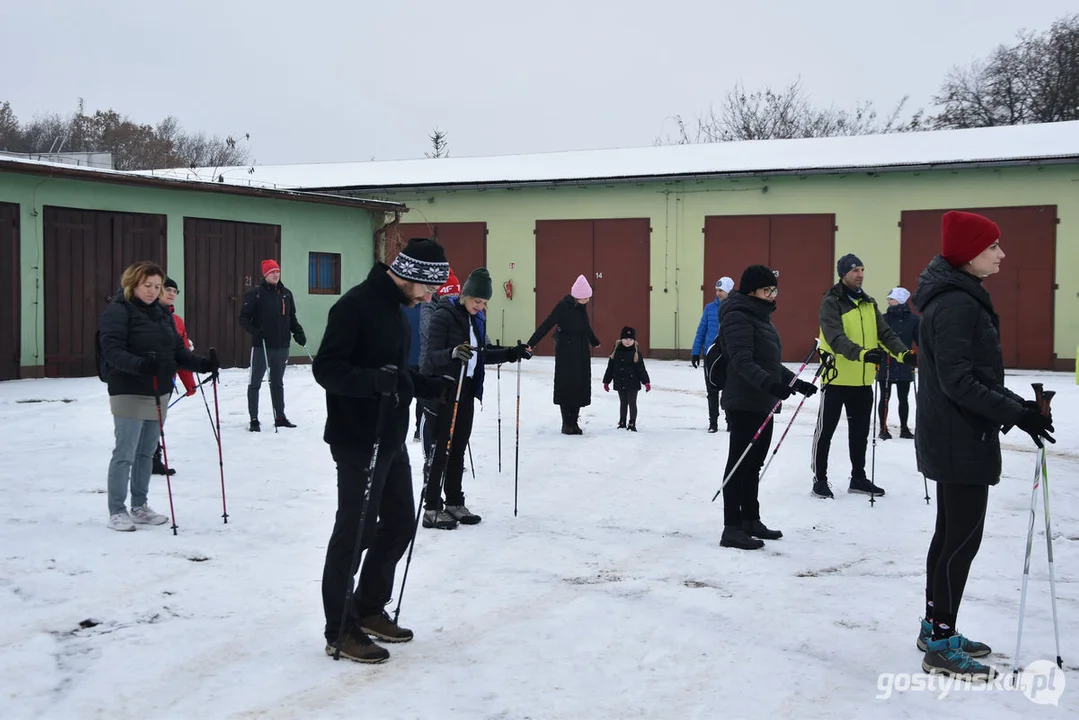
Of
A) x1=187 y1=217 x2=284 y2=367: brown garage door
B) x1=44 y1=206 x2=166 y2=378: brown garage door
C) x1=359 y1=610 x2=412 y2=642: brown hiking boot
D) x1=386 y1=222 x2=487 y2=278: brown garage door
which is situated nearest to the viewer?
x1=359 y1=610 x2=412 y2=642: brown hiking boot

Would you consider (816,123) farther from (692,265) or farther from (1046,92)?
(692,265)

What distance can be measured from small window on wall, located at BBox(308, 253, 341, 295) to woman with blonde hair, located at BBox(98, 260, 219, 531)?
14040 millimetres

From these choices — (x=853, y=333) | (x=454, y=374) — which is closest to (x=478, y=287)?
(x=454, y=374)

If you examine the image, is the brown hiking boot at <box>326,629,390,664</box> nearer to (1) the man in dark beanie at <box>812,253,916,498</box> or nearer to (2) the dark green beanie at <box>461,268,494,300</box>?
(2) the dark green beanie at <box>461,268,494,300</box>

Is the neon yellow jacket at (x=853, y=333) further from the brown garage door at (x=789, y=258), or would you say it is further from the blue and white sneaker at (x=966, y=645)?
the brown garage door at (x=789, y=258)

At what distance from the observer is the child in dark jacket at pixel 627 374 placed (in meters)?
11.9

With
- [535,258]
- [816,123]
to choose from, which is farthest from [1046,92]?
[535,258]

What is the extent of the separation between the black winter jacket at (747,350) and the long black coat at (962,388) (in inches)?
79.9

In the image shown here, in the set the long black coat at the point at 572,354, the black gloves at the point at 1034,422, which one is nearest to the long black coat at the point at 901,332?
the long black coat at the point at 572,354

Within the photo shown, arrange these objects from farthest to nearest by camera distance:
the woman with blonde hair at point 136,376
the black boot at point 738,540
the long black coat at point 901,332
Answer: the long black coat at point 901,332 < the woman with blonde hair at point 136,376 < the black boot at point 738,540

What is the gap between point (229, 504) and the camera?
24.5ft

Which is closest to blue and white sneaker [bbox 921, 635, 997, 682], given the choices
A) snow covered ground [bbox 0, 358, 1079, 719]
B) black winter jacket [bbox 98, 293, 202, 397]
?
snow covered ground [bbox 0, 358, 1079, 719]

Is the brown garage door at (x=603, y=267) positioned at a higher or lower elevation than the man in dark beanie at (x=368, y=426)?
higher

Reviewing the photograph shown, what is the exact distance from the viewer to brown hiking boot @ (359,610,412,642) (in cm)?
457
